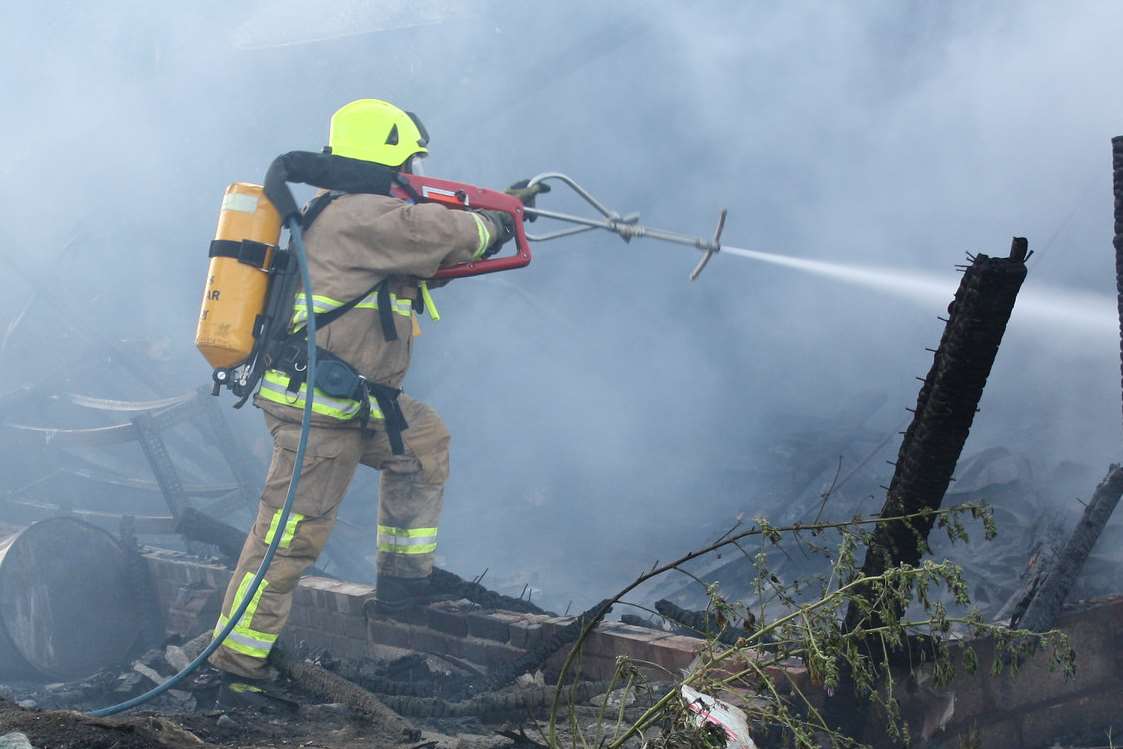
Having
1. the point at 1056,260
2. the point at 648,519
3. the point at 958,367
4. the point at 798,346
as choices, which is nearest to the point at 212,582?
the point at 648,519

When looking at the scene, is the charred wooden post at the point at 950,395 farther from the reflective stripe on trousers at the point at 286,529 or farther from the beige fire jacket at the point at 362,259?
the reflective stripe on trousers at the point at 286,529

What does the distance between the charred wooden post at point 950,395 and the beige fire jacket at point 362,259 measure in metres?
1.94

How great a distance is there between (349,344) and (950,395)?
2228mm

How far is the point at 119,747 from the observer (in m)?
2.29

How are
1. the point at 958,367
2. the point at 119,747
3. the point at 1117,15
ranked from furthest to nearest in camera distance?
the point at 1117,15
the point at 958,367
the point at 119,747

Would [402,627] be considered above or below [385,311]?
below

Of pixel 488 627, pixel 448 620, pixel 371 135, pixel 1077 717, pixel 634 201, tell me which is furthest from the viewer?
pixel 634 201

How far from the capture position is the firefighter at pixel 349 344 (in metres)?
3.94

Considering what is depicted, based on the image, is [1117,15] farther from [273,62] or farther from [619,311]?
[273,62]

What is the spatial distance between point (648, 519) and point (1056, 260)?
3.24 m

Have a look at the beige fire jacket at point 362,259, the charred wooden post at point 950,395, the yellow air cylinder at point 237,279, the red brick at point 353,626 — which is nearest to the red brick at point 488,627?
the red brick at point 353,626

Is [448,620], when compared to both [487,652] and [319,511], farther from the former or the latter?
[319,511]

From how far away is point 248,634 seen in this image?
386 cm

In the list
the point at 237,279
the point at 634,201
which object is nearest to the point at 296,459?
the point at 237,279
